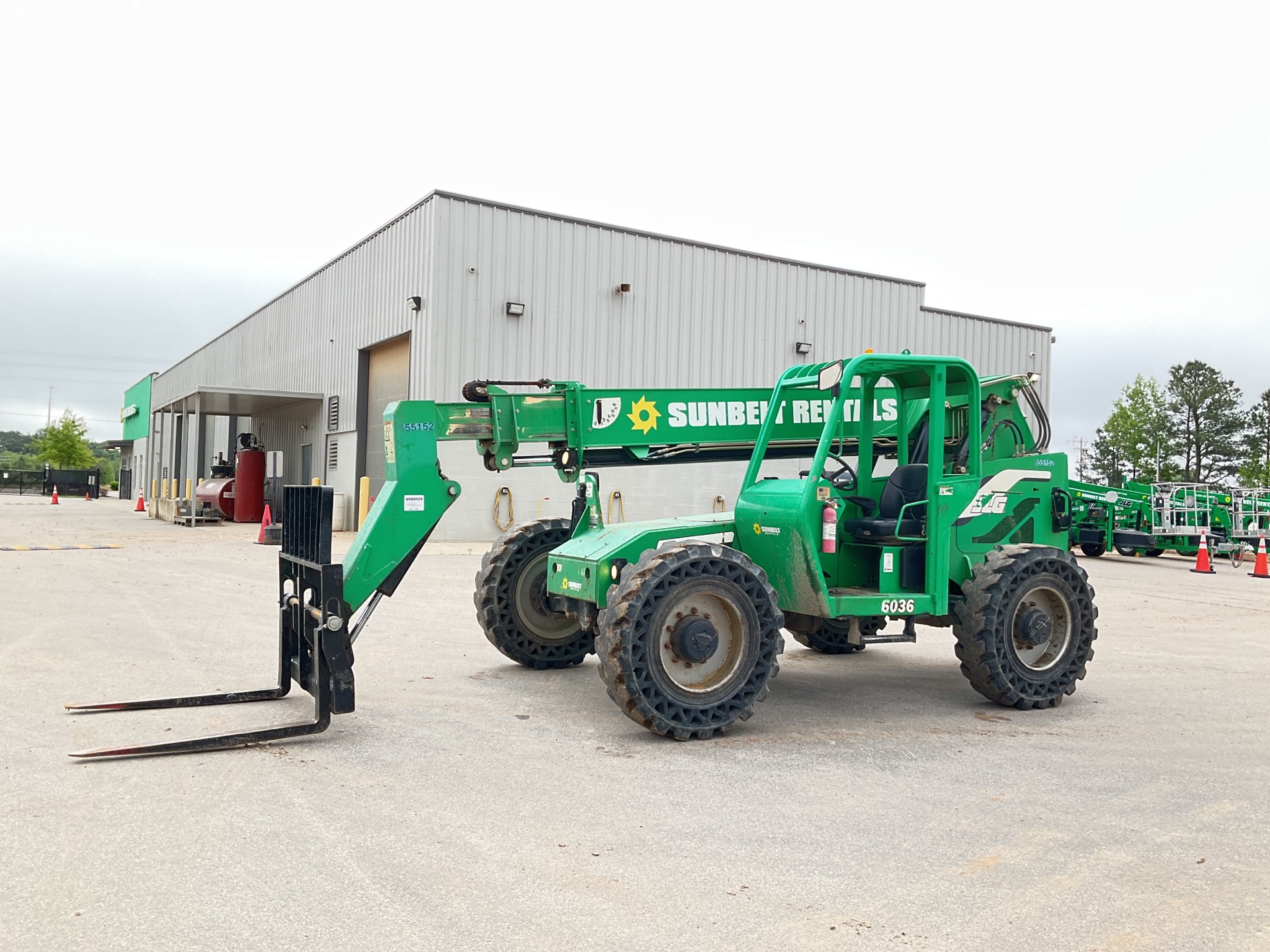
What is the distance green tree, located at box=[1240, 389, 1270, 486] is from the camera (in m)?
69.6

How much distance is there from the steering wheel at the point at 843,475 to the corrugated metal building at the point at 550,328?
53.0 ft

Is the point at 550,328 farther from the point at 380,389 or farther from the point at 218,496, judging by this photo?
the point at 218,496

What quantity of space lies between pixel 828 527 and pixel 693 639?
124cm

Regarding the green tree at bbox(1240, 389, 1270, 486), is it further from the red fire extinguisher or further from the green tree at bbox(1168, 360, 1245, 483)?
the red fire extinguisher

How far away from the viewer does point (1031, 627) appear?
766cm

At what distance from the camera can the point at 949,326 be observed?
1291 inches

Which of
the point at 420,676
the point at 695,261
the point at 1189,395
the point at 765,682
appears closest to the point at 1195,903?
the point at 765,682

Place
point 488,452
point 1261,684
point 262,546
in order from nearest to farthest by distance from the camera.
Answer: point 488,452 < point 1261,684 < point 262,546

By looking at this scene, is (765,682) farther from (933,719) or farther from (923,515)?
(923,515)

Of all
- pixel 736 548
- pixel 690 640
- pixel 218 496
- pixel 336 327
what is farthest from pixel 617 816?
pixel 218 496

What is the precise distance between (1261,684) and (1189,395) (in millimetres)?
71649

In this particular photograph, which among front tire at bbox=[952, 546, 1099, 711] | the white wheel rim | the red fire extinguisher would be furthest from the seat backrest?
the white wheel rim

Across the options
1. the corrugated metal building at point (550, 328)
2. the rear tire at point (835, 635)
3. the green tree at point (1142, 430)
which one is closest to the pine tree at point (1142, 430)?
the green tree at point (1142, 430)

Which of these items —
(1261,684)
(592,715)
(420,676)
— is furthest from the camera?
(1261,684)
